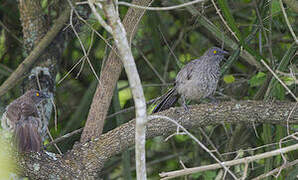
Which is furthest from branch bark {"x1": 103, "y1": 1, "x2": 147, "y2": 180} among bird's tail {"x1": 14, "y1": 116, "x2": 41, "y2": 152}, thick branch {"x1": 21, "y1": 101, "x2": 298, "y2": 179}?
bird's tail {"x1": 14, "y1": 116, "x2": 41, "y2": 152}

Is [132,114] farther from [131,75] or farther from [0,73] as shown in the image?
[131,75]

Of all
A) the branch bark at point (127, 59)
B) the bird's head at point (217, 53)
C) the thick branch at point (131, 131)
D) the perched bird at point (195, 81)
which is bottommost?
the thick branch at point (131, 131)

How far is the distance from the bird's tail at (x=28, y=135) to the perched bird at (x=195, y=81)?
4.35 feet

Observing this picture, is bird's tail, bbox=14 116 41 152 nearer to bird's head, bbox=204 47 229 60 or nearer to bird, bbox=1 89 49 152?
bird, bbox=1 89 49 152

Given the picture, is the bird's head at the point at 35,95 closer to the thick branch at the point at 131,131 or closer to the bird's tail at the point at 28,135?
the bird's tail at the point at 28,135

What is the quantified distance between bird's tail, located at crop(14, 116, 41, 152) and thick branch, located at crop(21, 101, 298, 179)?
9cm

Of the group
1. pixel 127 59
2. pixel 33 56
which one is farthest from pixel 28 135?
pixel 127 59

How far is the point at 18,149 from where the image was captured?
3.16 meters

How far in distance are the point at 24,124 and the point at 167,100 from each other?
1603mm

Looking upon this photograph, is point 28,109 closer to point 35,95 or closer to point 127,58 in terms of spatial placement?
point 35,95

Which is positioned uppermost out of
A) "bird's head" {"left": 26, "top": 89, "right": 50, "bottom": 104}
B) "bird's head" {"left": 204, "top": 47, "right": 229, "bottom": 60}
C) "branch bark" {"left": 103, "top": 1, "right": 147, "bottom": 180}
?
"branch bark" {"left": 103, "top": 1, "right": 147, "bottom": 180}

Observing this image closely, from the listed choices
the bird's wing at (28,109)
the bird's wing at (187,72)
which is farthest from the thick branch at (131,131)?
the bird's wing at (187,72)

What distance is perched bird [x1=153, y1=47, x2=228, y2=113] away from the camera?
4.31 m

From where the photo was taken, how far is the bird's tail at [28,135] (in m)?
3.18
